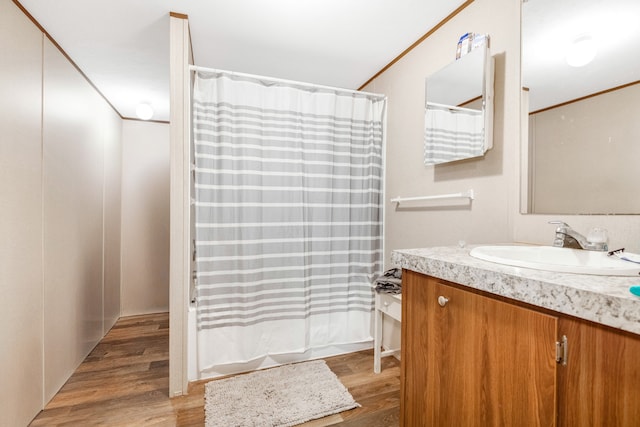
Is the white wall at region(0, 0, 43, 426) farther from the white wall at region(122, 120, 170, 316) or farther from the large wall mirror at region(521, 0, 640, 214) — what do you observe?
the large wall mirror at region(521, 0, 640, 214)

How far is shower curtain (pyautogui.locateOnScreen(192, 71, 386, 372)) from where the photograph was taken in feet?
6.28

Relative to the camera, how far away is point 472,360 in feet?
2.91

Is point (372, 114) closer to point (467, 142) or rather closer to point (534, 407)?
point (467, 142)

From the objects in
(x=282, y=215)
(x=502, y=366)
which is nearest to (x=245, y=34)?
(x=282, y=215)

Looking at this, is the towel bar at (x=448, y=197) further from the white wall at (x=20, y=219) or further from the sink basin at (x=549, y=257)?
the white wall at (x=20, y=219)

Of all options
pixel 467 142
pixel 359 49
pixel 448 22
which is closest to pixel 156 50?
pixel 359 49

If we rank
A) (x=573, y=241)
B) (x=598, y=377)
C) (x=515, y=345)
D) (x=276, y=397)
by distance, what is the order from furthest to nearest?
1. (x=276, y=397)
2. (x=573, y=241)
3. (x=515, y=345)
4. (x=598, y=377)

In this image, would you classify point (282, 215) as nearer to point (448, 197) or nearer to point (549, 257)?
point (448, 197)

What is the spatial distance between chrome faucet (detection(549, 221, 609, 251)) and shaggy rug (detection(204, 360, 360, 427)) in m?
1.34

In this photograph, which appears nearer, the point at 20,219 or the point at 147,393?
the point at 20,219

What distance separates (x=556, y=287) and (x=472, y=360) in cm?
36

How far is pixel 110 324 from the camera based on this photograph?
9.39 ft

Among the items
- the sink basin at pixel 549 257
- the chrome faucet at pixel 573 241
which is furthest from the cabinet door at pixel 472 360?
the chrome faucet at pixel 573 241

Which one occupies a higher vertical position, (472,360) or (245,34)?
(245,34)
